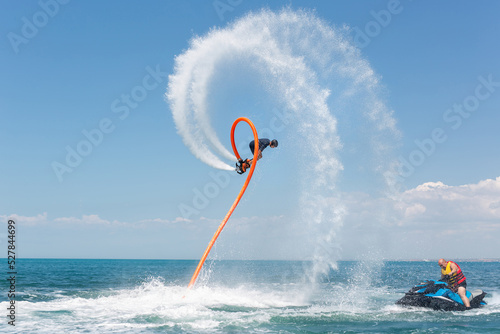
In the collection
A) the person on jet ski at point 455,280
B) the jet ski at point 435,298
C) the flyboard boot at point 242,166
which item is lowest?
the jet ski at point 435,298

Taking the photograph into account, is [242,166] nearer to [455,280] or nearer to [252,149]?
[252,149]

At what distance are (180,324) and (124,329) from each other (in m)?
2.38

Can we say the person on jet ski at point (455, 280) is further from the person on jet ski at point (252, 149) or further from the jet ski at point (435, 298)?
the person on jet ski at point (252, 149)

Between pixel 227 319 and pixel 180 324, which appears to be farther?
pixel 227 319

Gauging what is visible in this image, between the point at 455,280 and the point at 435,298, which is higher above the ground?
the point at 455,280

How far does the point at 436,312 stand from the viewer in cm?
2145

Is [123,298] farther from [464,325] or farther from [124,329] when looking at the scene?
[464,325]

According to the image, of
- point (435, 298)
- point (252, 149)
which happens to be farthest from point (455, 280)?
point (252, 149)

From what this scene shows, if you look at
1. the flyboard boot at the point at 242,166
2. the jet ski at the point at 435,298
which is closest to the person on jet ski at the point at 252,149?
the flyboard boot at the point at 242,166

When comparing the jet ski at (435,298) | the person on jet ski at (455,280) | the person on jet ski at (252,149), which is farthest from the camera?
the person on jet ski at (455,280)

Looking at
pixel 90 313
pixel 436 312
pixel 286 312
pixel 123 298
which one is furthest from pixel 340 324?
pixel 123 298

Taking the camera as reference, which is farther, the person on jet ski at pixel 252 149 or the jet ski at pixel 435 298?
the jet ski at pixel 435 298

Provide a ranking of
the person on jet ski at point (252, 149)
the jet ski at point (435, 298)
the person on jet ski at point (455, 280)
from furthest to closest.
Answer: the person on jet ski at point (455, 280), the jet ski at point (435, 298), the person on jet ski at point (252, 149)

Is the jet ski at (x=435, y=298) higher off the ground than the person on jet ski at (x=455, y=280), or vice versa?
the person on jet ski at (x=455, y=280)
